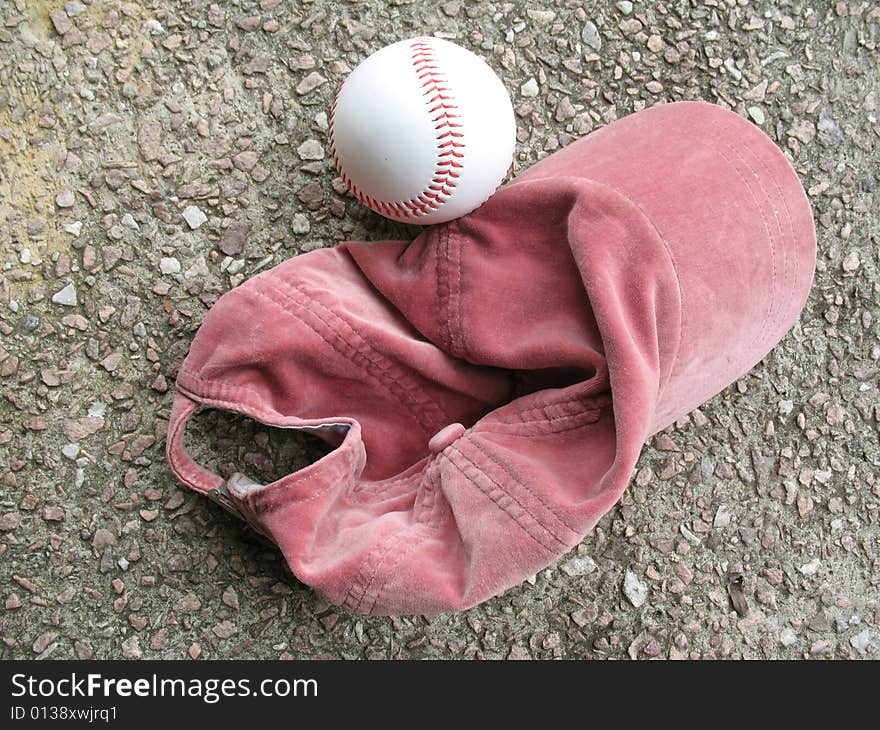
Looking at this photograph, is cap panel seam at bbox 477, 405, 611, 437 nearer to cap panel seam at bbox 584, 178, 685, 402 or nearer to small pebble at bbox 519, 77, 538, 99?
cap panel seam at bbox 584, 178, 685, 402

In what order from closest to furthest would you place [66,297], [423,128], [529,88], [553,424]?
[423,128] → [553,424] → [66,297] → [529,88]

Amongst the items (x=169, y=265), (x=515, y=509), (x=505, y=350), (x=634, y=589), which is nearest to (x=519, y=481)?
(x=515, y=509)

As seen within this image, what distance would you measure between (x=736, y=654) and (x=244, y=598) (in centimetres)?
88

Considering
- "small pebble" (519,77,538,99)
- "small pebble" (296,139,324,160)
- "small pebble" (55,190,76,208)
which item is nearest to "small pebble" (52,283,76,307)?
"small pebble" (55,190,76,208)

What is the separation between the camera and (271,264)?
4.48 ft

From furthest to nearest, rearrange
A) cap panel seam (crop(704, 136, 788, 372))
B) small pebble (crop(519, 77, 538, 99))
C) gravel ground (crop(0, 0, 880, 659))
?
small pebble (crop(519, 77, 538, 99)) → gravel ground (crop(0, 0, 880, 659)) → cap panel seam (crop(704, 136, 788, 372))

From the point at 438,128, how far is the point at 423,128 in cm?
2

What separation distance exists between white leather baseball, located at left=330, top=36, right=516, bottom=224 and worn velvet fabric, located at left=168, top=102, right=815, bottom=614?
0.10 metres

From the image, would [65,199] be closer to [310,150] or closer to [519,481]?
[310,150]

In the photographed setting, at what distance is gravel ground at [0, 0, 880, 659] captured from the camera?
4.32 ft

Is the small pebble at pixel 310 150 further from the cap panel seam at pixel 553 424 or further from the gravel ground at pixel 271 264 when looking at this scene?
the cap panel seam at pixel 553 424

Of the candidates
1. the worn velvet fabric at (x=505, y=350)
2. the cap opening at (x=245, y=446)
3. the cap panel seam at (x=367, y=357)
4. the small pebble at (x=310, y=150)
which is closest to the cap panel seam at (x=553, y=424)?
the worn velvet fabric at (x=505, y=350)

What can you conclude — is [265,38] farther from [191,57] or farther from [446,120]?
[446,120]

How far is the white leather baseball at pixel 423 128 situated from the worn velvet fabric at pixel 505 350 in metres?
0.10
